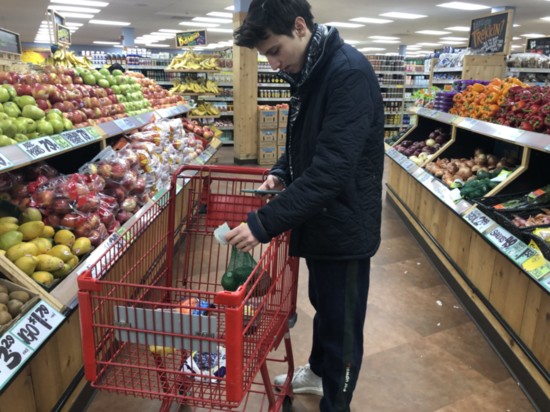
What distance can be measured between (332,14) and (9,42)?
41.6 feet

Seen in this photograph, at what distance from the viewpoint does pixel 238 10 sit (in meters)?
8.54

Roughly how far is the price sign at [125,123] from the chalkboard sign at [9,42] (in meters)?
1.03

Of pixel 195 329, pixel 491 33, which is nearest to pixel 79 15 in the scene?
pixel 491 33

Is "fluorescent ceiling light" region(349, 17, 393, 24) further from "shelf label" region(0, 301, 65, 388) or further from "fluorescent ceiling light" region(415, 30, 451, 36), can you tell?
"shelf label" region(0, 301, 65, 388)

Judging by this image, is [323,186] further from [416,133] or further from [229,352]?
[416,133]

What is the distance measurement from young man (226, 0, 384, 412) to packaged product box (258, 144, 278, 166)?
6.97m

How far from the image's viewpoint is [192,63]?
8.41 metres

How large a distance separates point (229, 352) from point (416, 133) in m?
5.07

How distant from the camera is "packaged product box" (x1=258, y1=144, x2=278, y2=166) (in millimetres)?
8852

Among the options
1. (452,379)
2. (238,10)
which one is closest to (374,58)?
A: (238,10)

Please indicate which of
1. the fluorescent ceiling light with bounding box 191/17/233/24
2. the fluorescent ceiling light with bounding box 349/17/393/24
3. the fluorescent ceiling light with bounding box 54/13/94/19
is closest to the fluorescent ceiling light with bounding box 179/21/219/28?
the fluorescent ceiling light with bounding box 191/17/233/24

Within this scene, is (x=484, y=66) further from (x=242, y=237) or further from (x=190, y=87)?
(x=242, y=237)

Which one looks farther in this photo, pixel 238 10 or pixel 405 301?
pixel 238 10

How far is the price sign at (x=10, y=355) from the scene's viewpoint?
1499 mm
